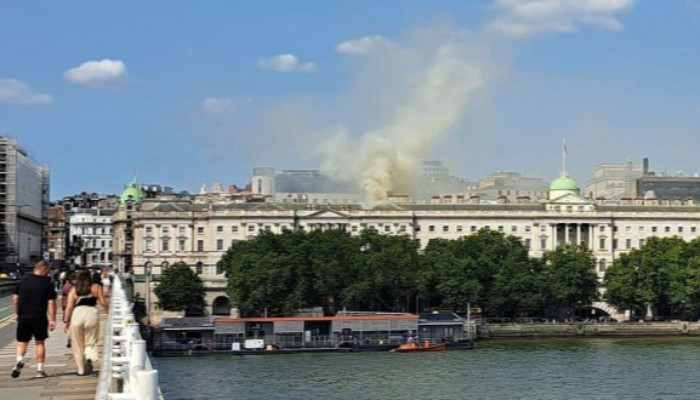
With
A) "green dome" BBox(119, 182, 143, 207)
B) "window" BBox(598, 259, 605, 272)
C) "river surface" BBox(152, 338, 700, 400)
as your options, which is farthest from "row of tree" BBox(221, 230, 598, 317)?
"green dome" BBox(119, 182, 143, 207)

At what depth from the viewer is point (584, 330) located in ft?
310

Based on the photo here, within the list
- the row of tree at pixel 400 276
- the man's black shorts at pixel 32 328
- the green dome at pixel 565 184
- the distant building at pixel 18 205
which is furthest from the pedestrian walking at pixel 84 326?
the green dome at pixel 565 184

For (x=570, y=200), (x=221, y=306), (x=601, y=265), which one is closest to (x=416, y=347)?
(x=221, y=306)

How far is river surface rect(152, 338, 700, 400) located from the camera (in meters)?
50.5

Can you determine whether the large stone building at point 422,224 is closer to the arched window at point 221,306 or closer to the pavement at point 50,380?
the arched window at point 221,306

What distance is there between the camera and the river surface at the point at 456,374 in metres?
50.5

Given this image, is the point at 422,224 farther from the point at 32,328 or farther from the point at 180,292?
the point at 32,328

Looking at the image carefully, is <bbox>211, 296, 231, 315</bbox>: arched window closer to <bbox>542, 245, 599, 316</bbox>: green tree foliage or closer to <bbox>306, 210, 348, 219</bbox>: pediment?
<bbox>306, 210, 348, 219</bbox>: pediment

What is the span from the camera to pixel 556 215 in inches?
4946

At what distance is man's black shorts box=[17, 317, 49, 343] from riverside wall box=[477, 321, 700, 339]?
78.1 m

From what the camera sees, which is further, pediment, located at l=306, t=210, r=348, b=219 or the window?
pediment, located at l=306, t=210, r=348, b=219

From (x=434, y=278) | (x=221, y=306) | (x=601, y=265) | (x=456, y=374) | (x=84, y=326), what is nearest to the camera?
(x=84, y=326)

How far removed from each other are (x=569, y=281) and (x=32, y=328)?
88.5m

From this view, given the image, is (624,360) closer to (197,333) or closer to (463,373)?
(463,373)
